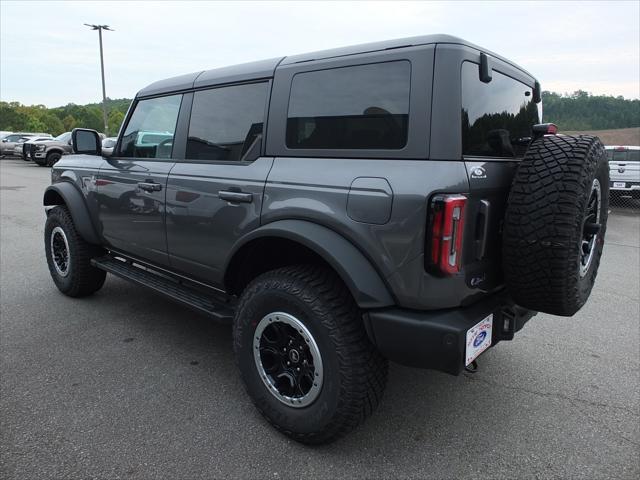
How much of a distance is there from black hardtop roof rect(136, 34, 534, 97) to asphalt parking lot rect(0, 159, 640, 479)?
1895mm

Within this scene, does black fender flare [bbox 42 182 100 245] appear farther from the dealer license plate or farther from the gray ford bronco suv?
the dealer license plate

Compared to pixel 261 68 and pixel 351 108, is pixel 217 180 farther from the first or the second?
pixel 351 108

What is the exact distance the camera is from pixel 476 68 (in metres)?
2.14

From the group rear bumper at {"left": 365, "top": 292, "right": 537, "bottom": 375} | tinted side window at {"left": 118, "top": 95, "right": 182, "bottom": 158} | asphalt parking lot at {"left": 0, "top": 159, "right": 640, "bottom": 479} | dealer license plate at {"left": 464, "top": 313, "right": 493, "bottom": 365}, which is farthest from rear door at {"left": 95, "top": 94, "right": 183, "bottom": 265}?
dealer license plate at {"left": 464, "top": 313, "right": 493, "bottom": 365}

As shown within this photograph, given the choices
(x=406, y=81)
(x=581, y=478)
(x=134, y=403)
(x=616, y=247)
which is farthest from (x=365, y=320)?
(x=616, y=247)

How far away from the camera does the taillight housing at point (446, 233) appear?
188 centimetres

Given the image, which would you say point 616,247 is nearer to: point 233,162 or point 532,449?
point 532,449

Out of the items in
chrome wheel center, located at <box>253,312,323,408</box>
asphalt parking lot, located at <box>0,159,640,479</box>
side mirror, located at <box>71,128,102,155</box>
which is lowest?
asphalt parking lot, located at <box>0,159,640,479</box>

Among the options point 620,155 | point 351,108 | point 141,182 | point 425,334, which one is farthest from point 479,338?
point 620,155

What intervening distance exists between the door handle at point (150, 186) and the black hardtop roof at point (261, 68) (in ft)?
2.33

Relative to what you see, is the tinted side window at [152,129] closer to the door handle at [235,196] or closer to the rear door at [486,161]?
the door handle at [235,196]

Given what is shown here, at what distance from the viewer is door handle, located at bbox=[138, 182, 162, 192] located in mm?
3160

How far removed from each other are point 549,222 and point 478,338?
60cm

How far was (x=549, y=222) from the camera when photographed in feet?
6.45
